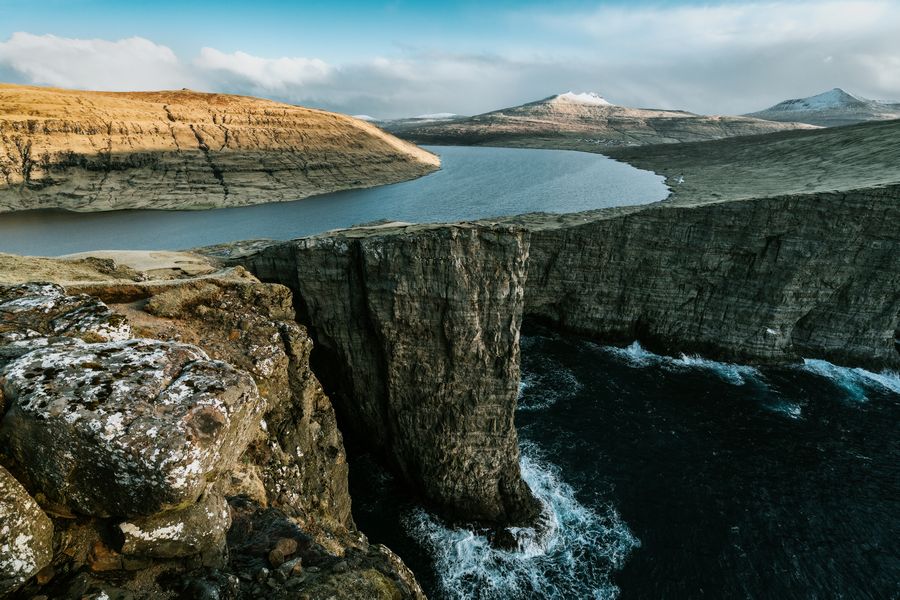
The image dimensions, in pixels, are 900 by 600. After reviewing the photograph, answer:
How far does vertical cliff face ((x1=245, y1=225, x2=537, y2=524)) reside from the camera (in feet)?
84.4

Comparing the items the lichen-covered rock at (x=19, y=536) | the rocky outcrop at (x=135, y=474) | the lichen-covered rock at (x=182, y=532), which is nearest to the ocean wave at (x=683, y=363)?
the rocky outcrop at (x=135, y=474)

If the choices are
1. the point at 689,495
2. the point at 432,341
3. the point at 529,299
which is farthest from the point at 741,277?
the point at 432,341

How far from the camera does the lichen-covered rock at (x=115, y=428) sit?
812 centimetres

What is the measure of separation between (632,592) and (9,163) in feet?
470

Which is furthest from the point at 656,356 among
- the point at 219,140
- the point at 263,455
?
the point at 219,140

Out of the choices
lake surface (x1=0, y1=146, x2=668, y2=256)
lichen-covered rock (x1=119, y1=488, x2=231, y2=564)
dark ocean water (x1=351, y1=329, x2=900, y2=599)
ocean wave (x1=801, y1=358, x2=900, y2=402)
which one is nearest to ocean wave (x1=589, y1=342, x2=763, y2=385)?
dark ocean water (x1=351, y1=329, x2=900, y2=599)

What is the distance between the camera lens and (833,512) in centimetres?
2847

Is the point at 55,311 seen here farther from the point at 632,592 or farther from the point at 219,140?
the point at 219,140

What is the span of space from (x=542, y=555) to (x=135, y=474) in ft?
83.8

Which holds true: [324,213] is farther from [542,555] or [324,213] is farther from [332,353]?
[542,555]

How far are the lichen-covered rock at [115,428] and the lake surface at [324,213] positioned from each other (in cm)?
6722

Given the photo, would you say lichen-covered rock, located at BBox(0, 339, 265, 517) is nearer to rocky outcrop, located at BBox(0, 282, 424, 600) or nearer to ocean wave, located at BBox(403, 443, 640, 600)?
rocky outcrop, located at BBox(0, 282, 424, 600)

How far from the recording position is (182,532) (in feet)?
30.2

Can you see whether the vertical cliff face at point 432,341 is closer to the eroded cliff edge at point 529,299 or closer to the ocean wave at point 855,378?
the eroded cliff edge at point 529,299
